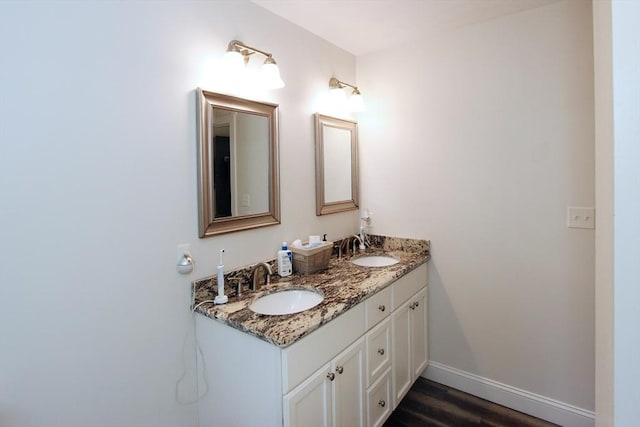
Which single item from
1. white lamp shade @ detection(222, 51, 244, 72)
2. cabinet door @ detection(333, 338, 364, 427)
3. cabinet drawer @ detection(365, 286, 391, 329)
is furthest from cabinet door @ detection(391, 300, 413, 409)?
white lamp shade @ detection(222, 51, 244, 72)

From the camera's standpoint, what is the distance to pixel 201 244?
5.15 feet

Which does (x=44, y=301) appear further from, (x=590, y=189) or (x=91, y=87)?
(x=590, y=189)

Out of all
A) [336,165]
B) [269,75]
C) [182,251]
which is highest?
[269,75]

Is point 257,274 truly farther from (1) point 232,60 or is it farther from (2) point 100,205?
(1) point 232,60

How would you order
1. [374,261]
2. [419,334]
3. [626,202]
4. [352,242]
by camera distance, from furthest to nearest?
[352,242] < [374,261] < [419,334] < [626,202]

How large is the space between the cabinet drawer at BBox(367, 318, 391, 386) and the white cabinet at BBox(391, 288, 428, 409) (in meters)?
0.07

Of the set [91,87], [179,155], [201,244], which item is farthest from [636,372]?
[91,87]

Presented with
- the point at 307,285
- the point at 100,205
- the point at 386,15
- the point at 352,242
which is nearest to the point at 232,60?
the point at 100,205

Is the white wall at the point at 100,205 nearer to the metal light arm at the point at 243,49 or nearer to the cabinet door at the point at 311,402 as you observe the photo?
the metal light arm at the point at 243,49

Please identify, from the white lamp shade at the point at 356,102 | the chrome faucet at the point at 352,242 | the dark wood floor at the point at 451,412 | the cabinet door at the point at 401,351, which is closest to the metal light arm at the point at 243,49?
the white lamp shade at the point at 356,102

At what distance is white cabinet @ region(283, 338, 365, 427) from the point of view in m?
1.26

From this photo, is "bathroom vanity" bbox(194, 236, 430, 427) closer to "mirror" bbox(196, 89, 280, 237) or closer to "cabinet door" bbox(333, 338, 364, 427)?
"cabinet door" bbox(333, 338, 364, 427)

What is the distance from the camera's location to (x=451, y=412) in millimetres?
2074

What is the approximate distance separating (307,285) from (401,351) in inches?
30.3
